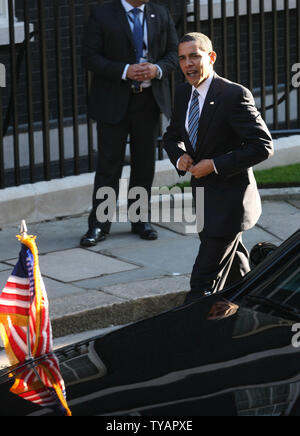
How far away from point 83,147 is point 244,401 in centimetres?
746

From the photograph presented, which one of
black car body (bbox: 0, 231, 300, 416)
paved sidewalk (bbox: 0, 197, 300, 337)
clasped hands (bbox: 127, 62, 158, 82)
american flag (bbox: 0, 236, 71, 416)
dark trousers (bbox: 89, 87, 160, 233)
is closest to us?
black car body (bbox: 0, 231, 300, 416)

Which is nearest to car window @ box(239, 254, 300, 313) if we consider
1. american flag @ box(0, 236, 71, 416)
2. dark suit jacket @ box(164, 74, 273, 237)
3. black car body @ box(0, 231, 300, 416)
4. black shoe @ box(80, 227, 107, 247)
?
black car body @ box(0, 231, 300, 416)

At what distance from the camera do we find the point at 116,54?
809cm

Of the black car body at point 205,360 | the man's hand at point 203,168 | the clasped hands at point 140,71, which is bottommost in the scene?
the black car body at point 205,360

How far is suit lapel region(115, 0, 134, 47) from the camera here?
317 inches

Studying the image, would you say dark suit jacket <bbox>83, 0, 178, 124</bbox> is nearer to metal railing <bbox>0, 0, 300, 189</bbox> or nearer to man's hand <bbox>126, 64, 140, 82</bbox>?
man's hand <bbox>126, 64, 140, 82</bbox>

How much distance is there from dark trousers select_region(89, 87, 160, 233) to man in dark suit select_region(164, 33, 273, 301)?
6.86 feet

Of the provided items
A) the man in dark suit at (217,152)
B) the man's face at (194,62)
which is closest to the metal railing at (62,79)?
the man in dark suit at (217,152)

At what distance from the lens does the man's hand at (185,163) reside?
19.3ft

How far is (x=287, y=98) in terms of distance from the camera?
10.6m

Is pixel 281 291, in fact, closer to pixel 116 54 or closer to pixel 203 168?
pixel 203 168

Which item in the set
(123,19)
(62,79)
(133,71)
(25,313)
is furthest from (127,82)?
(25,313)

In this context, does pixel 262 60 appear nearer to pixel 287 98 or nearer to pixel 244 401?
pixel 287 98

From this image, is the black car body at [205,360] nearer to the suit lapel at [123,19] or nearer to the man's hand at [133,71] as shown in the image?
the man's hand at [133,71]
